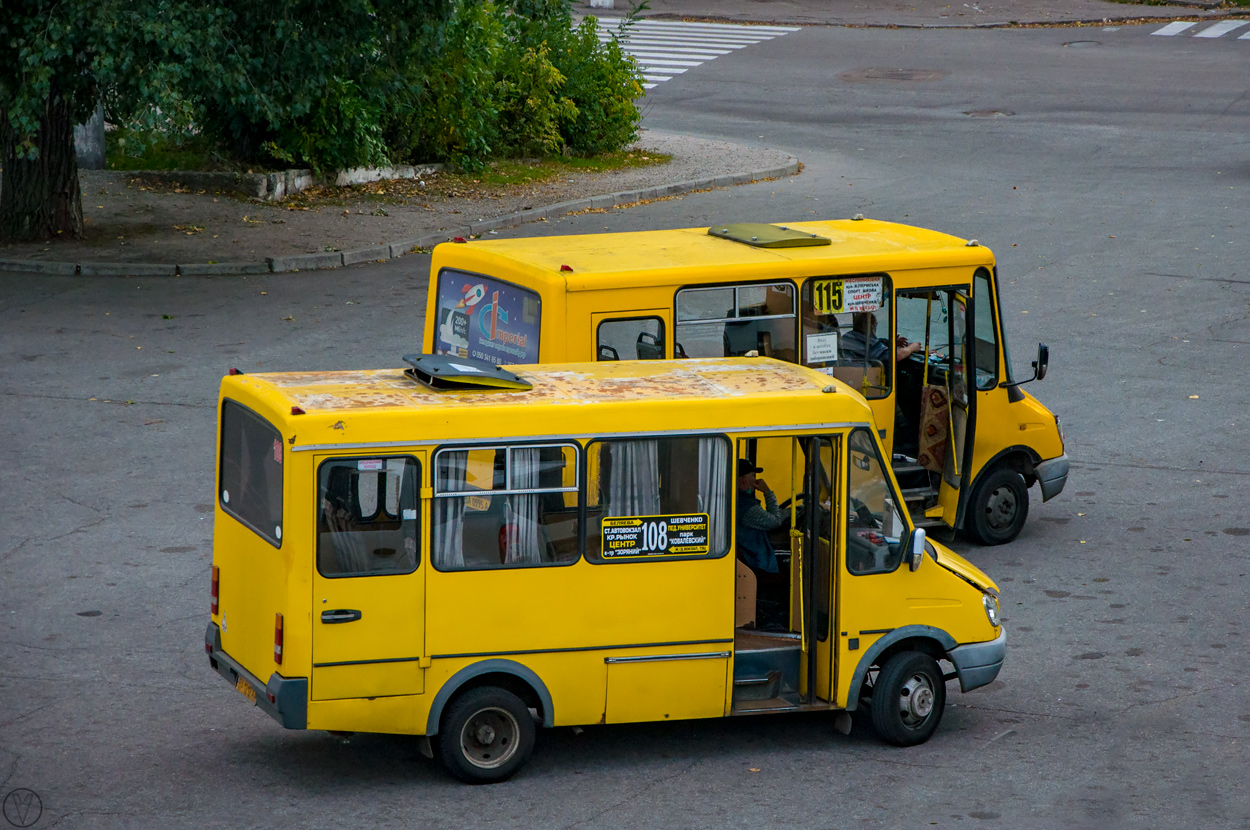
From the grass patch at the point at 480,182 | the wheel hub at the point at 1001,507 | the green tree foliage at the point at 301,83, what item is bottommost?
the wheel hub at the point at 1001,507

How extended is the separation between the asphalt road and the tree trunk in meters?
1.77

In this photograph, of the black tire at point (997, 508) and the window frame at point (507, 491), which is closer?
the window frame at point (507, 491)

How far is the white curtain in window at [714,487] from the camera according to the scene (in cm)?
751

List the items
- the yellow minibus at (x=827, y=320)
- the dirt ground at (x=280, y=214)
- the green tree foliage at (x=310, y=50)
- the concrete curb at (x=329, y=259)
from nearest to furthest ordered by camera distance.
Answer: the yellow minibus at (x=827, y=320) → the green tree foliage at (x=310, y=50) → the concrete curb at (x=329, y=259) → the dirt ground at (x=280, y=214)

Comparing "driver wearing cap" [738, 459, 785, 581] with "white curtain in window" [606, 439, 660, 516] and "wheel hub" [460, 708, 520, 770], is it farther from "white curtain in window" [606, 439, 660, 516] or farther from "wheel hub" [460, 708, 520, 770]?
"wheel hub" [460, 708, 520, 770]

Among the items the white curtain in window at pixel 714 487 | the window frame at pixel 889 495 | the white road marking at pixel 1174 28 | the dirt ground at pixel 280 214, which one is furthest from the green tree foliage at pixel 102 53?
the white road marking at pixel 1174 28

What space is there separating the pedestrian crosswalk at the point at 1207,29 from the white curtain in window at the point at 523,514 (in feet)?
117

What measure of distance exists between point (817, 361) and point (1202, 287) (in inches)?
393

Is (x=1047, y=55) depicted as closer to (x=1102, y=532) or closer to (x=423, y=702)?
(x=1102, y=532)

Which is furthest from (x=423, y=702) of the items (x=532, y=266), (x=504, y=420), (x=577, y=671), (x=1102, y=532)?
(x=1102, y=532)

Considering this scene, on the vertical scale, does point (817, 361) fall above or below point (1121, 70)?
below

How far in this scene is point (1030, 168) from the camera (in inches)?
1032

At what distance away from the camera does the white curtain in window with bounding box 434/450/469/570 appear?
7133 millimetres

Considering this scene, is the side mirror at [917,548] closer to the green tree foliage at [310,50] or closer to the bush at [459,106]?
the green tree foliage at [310,50]
